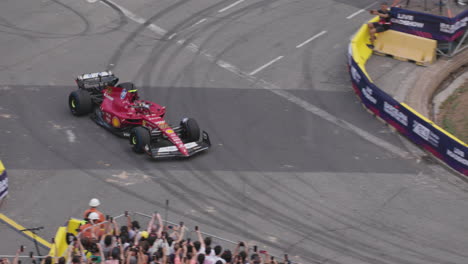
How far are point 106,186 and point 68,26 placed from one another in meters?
11.8

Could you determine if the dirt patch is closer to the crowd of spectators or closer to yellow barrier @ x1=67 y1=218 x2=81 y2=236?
the crowd of spectators

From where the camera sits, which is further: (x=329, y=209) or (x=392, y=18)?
(x=392, y=18)

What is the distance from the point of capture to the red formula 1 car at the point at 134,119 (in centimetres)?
2295

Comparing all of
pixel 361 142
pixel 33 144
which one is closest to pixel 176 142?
pixel 33 144

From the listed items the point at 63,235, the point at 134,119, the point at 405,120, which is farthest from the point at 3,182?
the point at 405,120

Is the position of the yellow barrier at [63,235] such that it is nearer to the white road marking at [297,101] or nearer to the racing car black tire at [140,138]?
the racing car black tire at [140,138]

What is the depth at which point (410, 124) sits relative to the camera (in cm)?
2466

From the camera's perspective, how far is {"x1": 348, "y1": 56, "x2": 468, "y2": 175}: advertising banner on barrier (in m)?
23.0

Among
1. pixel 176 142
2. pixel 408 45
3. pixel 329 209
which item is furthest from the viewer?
pixel 408 45

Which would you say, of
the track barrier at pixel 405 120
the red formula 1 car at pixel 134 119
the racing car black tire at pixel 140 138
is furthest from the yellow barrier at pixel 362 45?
the racing car black tire at pixel 140 138

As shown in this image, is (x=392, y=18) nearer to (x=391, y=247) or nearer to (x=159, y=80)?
(x=159, y=80)

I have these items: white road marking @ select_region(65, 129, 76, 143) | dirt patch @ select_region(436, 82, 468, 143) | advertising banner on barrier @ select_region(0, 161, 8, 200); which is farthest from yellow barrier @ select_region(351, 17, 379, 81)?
advertising banner on barrier @ select_region(0, 161, 8, 200)

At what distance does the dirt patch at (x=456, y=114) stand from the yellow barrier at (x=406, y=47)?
178 cm

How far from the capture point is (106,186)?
21.7 meters
